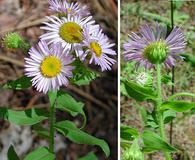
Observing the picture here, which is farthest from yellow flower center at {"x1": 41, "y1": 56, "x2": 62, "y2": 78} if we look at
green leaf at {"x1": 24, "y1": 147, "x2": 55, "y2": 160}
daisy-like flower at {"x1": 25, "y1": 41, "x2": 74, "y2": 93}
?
green leaf at {"x1": 24, "y1": 147, "x2": 55, "y2": 160}

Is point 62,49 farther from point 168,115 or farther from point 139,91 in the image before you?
point 168,115

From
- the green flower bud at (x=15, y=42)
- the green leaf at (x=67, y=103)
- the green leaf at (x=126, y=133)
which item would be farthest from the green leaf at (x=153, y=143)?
the green flower bud at (x=15, y=42)

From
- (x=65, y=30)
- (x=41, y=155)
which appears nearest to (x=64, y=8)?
(x=65, y=30)

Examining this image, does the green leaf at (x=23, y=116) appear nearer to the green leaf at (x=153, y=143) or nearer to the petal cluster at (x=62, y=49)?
the petal cluster at (x=62, y=49)

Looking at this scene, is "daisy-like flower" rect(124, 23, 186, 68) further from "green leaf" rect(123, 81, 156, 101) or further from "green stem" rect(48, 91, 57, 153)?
"green stem" rect(48, 91, 57, 153)

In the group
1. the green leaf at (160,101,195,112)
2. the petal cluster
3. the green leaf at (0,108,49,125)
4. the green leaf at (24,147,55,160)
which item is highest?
the petal cluster

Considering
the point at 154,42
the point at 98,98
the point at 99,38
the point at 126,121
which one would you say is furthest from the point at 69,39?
the point at 98,98

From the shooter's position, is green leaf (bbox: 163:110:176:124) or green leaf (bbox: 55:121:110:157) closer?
green leaf (bbox: 55:121:110:157)

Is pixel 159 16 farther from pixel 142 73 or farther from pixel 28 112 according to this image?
pixel 28 112
